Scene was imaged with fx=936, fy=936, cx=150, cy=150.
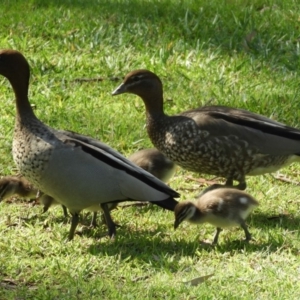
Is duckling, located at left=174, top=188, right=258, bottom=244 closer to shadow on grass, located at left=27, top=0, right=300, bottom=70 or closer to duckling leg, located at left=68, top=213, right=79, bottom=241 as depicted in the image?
duckling leg, located at left=68, top=213, right=79, bottom=241

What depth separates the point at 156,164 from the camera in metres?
8.00

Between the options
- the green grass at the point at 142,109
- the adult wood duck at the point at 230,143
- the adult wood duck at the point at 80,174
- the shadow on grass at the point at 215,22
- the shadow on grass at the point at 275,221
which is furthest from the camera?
the shadow on grass at the point at 215,22

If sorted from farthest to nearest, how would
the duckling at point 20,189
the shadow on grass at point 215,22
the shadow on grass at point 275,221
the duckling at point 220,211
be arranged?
the shadow on grass at point 215,22
the duckling at point 20,189
the shadow on grass at point 275,221
the duckling at point 220,211

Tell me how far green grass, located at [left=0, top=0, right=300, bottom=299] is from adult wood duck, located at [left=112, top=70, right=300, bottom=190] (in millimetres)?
350

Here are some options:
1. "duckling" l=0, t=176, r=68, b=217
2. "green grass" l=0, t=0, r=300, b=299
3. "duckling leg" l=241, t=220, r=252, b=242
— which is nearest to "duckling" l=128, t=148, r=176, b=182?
"green grass" l=0, t=0, r=300, b=299

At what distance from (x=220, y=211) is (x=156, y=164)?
4.26 feet

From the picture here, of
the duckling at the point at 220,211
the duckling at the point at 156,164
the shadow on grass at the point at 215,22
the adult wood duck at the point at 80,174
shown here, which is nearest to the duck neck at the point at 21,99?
the adult wood duck at the point at 80,174

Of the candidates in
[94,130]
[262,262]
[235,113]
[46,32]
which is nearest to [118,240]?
[262,262]

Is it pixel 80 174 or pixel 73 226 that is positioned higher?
pixel 80 174

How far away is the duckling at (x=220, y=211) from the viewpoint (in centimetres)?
683

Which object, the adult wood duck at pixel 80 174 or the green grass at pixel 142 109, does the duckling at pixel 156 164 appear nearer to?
the green grass at pixel 142 109

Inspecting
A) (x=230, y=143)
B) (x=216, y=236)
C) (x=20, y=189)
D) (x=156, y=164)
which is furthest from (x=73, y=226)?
(x=230, y=143)

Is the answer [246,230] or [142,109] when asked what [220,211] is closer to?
[246,230]

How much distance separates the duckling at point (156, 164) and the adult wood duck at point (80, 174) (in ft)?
2.85
